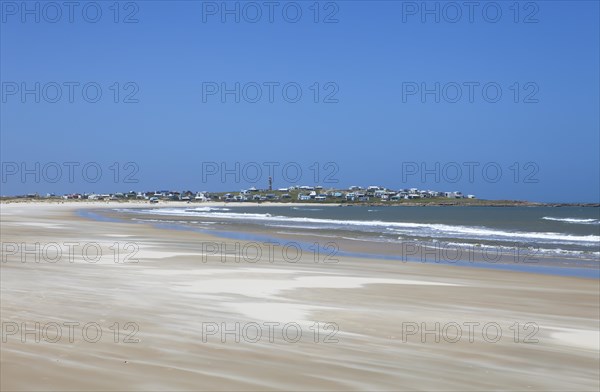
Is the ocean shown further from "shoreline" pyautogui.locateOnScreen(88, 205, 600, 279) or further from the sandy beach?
the sandy beach

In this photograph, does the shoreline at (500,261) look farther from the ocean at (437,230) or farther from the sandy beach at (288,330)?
the sandy beach at (288,330)

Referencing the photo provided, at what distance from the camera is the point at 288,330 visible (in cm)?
751

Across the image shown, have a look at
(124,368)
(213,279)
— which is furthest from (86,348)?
(213,279)

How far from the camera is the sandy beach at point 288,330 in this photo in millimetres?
5555

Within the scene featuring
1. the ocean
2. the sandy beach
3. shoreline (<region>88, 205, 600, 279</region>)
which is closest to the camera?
the sandy beach

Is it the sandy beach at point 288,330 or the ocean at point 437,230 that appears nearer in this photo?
the sandy beach at point 288,330

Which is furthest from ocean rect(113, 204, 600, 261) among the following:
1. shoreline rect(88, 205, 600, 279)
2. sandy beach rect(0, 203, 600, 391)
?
sandy beach rect(0, 203, 600, 391)

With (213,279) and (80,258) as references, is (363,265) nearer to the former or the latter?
(213,279)

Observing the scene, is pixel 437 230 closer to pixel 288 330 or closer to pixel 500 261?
pixel 500 261

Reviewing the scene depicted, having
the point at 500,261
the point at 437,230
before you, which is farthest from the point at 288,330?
the point at 437,230

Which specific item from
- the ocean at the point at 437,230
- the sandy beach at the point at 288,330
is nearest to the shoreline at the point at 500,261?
the ocean at the point at 437,230

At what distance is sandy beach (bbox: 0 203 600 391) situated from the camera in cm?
555

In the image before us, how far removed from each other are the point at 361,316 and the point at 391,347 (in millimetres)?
1777

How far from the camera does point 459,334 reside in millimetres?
7629
